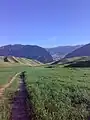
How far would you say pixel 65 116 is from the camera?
20.3 m

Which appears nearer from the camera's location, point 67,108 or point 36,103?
point 67,108

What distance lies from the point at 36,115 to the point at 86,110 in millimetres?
4764

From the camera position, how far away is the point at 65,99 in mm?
28406

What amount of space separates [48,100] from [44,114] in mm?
7197

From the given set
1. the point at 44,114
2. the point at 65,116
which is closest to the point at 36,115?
the point at 44,114

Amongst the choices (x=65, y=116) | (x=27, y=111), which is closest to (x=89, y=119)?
(x=65, y=116)

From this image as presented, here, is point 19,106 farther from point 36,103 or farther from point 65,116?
point 65,116

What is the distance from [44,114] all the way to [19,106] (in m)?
6.52

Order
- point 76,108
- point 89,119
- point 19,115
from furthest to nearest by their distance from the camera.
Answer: point 76,108 → point 19,115 → point 89,119

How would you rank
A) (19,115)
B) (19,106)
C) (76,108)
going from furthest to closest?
(19,106)
(76,108)
(19,115)

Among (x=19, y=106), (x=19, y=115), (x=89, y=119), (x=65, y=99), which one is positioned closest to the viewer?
(x=89, y=119)

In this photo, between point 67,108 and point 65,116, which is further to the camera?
point 67,108

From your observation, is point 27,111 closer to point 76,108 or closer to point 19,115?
point 19,115

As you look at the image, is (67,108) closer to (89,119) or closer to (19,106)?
(89,119)
